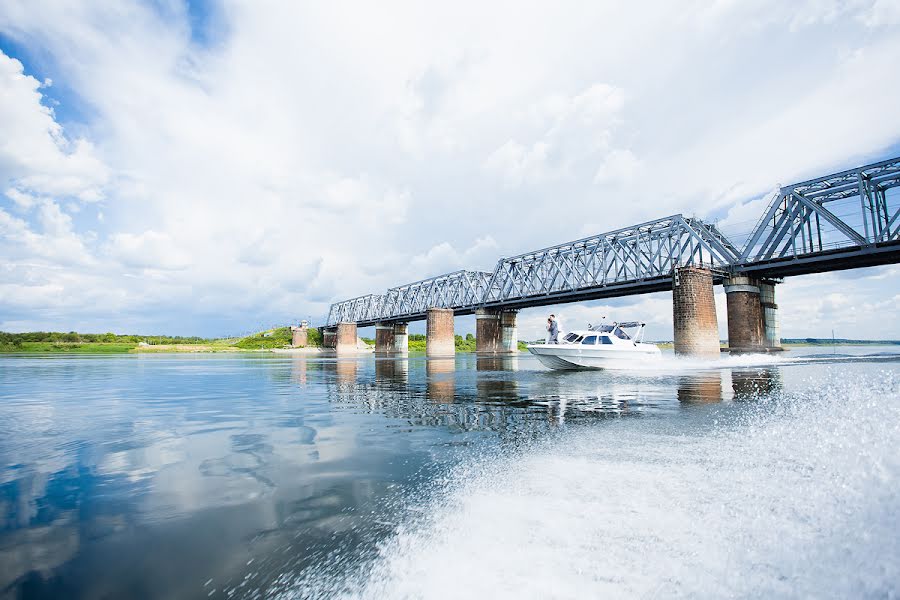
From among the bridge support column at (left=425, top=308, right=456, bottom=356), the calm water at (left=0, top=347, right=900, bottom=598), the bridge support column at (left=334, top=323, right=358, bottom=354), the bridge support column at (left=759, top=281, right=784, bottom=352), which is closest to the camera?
the calm water at (left=0, top=347, right=900, bottom=598)

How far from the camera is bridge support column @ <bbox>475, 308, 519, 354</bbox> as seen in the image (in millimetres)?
121250

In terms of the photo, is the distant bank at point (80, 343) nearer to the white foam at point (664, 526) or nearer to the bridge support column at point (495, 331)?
the bridge support column at point (495, 331)

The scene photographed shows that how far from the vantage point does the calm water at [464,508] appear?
4395mm

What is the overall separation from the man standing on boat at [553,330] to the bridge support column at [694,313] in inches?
984

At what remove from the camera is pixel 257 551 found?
206 inches

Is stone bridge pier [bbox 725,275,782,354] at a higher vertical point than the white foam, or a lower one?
higher

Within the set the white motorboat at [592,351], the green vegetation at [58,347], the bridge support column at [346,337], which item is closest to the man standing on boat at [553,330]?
the white motorboat at [592,351]

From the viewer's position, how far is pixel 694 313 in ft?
180

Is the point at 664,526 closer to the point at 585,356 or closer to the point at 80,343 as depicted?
the point at 585,356

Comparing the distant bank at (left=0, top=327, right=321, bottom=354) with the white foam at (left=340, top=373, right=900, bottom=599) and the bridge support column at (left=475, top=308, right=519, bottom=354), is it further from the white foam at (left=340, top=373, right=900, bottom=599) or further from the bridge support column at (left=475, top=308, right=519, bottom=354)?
the white foam at (left=340, top=373, right=900, bottom=599)

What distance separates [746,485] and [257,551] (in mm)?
6909

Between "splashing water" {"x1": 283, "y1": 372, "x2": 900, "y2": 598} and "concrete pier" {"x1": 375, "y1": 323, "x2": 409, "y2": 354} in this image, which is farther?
"concrete pier" {"x1": 375, "y1": 323, "x2": 409, "y2": 354}

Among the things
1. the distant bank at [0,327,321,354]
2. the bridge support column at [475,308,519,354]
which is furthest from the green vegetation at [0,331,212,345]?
the bridge support column at [475,308,519,354]

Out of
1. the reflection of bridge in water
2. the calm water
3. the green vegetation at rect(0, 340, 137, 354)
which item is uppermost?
the green vegetation at rect(0, 340, 137, 354)
